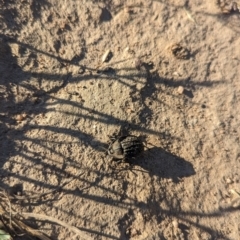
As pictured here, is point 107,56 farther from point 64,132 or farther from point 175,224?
point 175,224

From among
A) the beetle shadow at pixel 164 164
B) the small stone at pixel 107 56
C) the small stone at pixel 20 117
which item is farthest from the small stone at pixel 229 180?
the small stone at pixel 20 117

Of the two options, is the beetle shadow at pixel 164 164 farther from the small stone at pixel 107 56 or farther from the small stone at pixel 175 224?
the small stone at pixel 107 56

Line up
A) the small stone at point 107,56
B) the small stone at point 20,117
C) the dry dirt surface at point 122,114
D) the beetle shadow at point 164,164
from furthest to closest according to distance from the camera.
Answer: the small stone at point 107,56 < the beetle shadow at point 164,164 < the small stone at point 20,117 < the dry dirt surface at point 122,114

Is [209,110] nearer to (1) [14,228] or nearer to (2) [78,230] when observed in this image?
(2) [78,230]

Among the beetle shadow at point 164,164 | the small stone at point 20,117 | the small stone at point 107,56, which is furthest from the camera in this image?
the small stone at point 107,56

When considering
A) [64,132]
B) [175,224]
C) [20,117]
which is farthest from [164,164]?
[20,117]

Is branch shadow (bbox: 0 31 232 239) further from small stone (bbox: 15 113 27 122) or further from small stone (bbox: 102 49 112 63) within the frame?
small stone (bbox: 102 49 112 63)

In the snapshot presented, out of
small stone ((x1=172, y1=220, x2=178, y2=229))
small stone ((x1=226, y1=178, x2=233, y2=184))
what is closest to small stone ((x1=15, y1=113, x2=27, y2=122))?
small stone ((x1=172, y1=220, x2=178, y2=229))

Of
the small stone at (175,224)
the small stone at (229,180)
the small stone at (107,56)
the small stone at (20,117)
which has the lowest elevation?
the small stone at (175,224)
